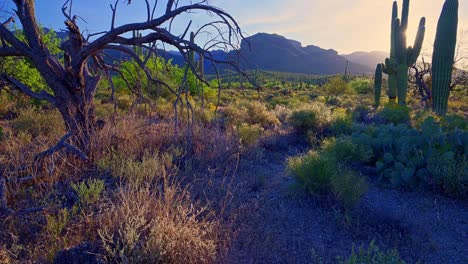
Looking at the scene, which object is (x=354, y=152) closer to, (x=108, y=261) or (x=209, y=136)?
(x=209, y=136)

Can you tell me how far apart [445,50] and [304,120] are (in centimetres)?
851

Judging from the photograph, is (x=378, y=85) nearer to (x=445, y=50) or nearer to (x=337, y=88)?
(x=445, y=50)

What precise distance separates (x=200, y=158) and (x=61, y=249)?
315 centimetres

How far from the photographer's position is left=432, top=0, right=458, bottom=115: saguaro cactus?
12.9m

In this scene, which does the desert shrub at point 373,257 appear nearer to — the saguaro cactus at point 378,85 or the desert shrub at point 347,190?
the desert shrub at point 347,190

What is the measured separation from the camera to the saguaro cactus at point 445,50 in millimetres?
12898

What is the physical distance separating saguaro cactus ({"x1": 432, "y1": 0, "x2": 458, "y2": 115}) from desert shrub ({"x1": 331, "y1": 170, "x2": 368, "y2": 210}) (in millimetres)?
11476

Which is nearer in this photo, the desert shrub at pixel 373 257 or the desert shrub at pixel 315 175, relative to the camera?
the desert shrub at pixel 373 257

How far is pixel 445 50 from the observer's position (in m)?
13.0

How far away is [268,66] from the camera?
361ft

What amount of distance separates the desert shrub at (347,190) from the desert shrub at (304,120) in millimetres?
4643

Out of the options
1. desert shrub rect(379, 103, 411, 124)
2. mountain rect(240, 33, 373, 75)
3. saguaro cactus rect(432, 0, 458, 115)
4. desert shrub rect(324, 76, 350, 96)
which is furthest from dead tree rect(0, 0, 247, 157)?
mountain rect(240, 33, 373, 75)

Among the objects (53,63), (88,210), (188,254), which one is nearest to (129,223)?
(188,254)

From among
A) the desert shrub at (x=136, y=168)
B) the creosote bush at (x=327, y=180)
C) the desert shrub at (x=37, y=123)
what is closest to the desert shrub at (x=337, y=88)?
the desert shrub at (x=37, y=123)
